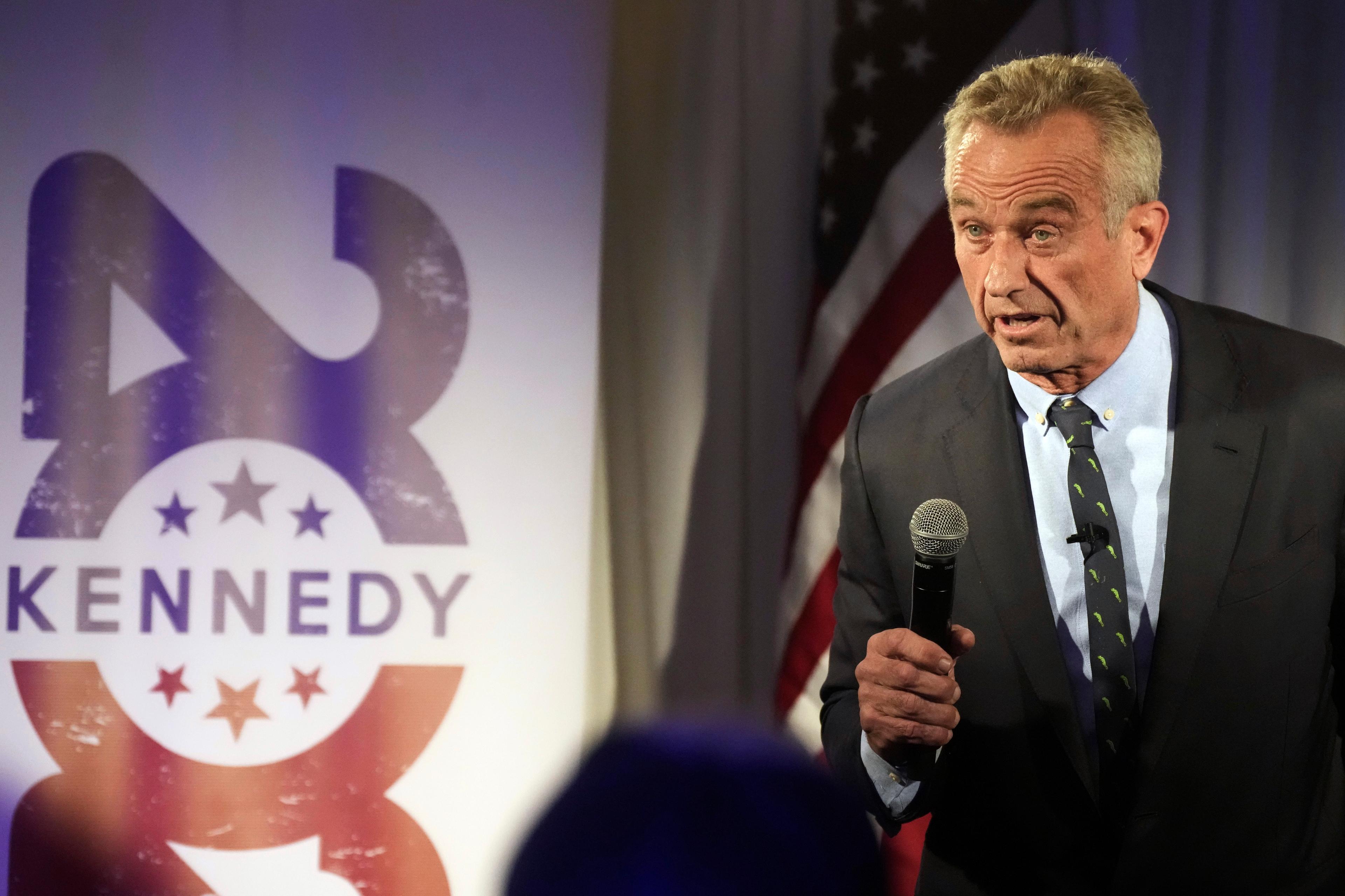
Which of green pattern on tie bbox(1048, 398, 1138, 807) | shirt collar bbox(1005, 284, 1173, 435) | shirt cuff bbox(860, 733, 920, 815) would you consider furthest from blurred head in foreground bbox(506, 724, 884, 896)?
shirt collar bbox(1005, 284, 1173, 435)

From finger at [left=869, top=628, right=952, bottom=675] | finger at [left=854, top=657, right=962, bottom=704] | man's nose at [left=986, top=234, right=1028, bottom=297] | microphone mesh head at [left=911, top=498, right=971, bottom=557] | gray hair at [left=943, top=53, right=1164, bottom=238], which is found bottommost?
finger at [left=854, top=657, right=962, bottom=704]

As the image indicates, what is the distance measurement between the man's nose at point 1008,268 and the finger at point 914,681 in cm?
47

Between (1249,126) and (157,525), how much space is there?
2.53 meters

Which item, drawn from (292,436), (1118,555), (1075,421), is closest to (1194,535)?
(1118,555)

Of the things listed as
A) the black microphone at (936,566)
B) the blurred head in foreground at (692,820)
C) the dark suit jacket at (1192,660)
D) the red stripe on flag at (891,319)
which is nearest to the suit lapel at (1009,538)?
the dark suit jacket at (1192,660)

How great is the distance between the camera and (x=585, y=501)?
2.46 m

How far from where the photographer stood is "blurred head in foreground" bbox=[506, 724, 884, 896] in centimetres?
235

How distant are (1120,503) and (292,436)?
1.73 metres

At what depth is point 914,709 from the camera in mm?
1133

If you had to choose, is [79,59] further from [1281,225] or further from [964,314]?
[1281,225]

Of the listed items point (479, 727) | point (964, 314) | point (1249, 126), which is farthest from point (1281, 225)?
point (479, 727)

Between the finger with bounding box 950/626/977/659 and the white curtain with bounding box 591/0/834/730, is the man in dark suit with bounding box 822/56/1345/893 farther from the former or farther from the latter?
the white curtain with bounding box 591/0/834/730

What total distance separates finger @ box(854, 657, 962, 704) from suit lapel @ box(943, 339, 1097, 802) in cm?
22

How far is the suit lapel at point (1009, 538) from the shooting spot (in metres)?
1.29
